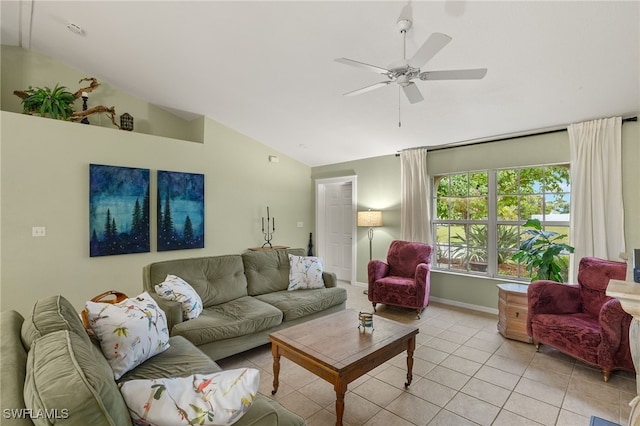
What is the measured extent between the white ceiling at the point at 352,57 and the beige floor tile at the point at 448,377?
2760mm

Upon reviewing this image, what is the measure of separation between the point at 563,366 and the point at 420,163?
3.00m

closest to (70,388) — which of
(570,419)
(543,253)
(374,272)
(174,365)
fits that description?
(174,365)

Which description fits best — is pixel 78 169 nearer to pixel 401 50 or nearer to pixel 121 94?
pixel 121 94

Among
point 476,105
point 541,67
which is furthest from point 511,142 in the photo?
point 541,67

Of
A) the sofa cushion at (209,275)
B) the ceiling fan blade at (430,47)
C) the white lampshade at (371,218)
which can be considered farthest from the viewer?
the white lampshade at (371,218)

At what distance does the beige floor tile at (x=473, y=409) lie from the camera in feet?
6.72

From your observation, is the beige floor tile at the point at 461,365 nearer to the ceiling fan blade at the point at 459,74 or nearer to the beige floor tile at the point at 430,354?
the beige floor tile at the point at 430,354

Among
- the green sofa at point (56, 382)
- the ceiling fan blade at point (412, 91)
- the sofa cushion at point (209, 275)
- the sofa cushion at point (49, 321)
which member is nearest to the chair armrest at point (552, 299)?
the ceiling fan blade at point (412, 91)

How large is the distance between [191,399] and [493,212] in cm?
436

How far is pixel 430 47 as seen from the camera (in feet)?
6.20

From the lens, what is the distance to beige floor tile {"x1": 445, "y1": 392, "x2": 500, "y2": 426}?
6.72ft

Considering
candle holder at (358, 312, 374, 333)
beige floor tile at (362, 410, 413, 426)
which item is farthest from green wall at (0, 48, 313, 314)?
beige floor tile at (362, 410, 413, 426)

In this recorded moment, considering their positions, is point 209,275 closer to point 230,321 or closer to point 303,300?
point 230,321

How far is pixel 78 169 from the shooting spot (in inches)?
150
